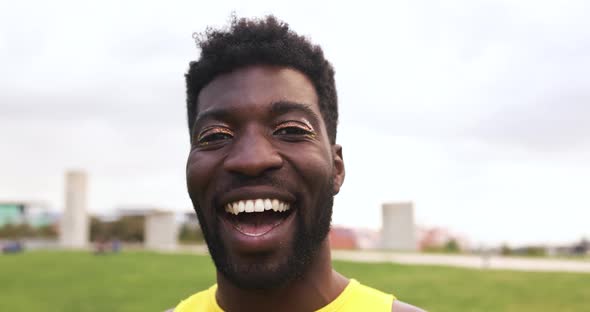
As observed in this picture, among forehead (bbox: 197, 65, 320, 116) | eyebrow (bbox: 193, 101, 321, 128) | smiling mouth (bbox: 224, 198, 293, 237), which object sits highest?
forehead (bbox: 197, 65, 320, 116)

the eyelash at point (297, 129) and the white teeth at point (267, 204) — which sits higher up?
the eyelash at point (297, 129)

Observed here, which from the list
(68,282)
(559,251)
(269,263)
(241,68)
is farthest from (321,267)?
(559,251)

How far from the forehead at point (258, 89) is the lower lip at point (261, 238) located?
49cm

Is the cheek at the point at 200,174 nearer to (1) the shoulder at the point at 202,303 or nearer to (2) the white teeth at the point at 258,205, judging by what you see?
(2) the white teeth at the point at 258,205

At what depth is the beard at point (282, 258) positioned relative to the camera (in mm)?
2072

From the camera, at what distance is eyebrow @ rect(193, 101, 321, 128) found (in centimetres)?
223

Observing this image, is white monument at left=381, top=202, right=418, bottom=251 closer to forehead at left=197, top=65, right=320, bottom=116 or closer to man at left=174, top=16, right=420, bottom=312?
man at left=174, top=16, right=420, bottom=312

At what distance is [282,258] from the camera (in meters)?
2.09

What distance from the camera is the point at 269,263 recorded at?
Answer: 6.79 ft

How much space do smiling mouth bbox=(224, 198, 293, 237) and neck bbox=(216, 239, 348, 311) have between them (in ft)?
0.83

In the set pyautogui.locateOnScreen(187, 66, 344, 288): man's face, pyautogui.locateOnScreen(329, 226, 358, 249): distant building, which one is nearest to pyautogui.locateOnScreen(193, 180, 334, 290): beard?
pyautogui.locateOnScreen(187, 66, 344, 288): man's face

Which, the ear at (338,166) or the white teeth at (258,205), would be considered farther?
the ear at (338,166)

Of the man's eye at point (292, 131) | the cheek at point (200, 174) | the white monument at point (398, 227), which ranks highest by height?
the man's eye at point (292, 131)

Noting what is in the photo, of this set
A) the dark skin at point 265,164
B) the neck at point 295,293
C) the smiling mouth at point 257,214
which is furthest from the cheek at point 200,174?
the neck at point 295,293
